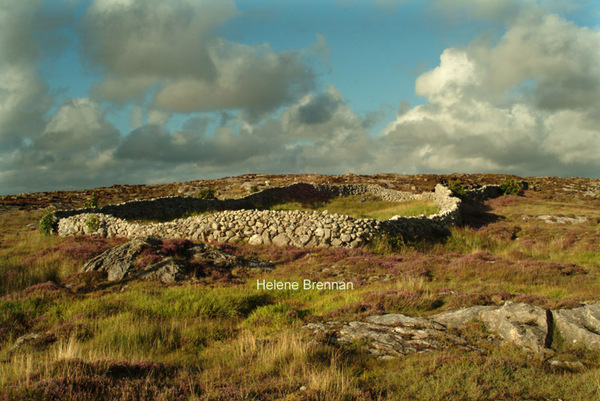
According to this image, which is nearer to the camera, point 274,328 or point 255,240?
point 274,328

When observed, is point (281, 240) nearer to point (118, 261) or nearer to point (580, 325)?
point (118, 261)

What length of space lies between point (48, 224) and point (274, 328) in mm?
24091

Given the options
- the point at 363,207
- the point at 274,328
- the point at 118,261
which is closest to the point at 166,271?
the point at 118,261

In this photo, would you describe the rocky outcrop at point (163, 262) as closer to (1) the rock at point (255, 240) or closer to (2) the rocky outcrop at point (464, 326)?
(1) the rock at point (255, 240)

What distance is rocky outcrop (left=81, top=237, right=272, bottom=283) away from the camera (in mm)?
13144

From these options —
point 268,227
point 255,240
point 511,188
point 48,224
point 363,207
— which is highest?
point 511,188

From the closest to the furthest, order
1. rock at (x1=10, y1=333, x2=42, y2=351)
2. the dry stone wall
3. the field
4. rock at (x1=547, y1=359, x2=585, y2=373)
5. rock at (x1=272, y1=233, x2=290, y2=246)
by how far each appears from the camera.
→ the field → rock at (x1=547, y1=359, x2=585, y2=373) → rock at (x1=10, y1=333, x2=42, y2=351) → the dry stone wall → rock at (x1=272, y1=233, x2=290, y2=246)

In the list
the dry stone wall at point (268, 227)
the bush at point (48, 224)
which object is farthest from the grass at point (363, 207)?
the bush at point (48, 224)

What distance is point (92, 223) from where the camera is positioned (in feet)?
76.5

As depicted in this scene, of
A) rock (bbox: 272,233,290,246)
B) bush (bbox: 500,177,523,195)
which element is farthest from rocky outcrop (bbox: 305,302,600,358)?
bush (bbox: 500,177,523,195)

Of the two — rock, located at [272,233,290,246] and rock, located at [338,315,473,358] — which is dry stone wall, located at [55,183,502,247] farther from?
rock, located at [338,315,473,358]

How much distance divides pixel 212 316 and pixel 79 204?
4192cm

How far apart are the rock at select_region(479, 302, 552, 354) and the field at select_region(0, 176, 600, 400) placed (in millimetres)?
315

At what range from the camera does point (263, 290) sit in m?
12.0
